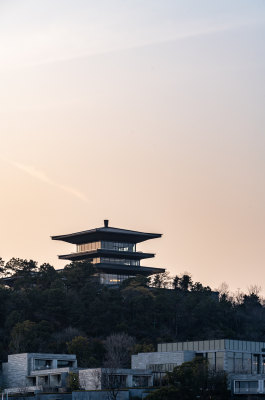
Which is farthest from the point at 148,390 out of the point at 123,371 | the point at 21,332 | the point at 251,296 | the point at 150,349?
the point at 251,296

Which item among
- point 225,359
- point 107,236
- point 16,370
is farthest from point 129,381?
point 107,236

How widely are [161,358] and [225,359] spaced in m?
8.17

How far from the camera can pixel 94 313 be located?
129 m

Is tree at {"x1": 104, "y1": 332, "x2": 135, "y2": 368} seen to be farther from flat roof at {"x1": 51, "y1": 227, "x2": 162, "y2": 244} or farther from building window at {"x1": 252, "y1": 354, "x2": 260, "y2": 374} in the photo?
A: flat roof at {"x1": 51, "y1": 227, "x2": 162, "y2": 244}

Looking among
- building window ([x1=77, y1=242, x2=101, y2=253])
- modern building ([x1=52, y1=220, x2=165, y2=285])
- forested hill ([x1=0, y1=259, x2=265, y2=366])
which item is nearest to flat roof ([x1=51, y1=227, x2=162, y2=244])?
modern building ([x1=52, y1=220, x2=165, y2=285])

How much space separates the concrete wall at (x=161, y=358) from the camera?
9500 centimetres

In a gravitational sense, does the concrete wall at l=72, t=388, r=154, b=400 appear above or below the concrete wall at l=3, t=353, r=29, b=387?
below

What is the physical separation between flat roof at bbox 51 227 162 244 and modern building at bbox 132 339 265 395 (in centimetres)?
5598

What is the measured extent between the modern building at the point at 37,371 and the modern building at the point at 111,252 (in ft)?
148

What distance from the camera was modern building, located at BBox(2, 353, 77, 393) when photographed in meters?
99.0

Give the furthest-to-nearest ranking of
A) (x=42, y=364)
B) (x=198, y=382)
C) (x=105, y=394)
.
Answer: (x=42, y=364) → (x=105, y=394) → (x=198, y=382)

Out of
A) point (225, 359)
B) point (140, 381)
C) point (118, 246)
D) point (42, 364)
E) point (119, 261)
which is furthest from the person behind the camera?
point (118, 246)

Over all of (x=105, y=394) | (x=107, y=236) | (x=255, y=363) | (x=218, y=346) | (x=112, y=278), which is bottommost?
(x=105, y=394)

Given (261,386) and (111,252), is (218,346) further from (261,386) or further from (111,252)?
(111,252)
